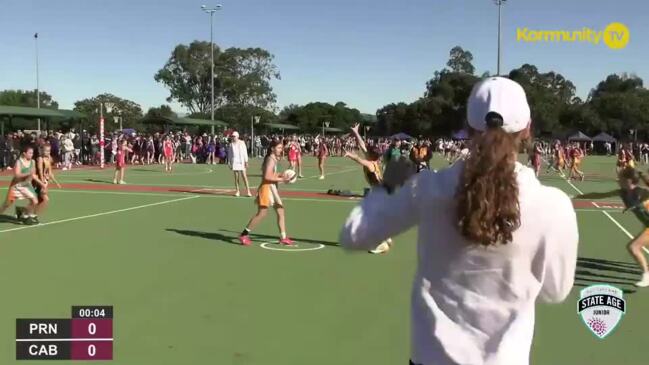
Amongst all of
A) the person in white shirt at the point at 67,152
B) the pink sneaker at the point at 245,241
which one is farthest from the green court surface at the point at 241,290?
the person in white shirt at the point at 67,152

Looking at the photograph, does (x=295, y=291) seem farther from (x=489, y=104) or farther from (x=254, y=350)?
(x=489, y=104)

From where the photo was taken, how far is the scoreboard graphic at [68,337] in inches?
195

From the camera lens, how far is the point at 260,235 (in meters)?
11.3

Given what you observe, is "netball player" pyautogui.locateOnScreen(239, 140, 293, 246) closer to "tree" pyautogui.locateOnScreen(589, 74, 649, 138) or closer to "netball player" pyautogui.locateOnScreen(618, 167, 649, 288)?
"netball player" pyautogui.locateOnScreen(618, 167, 649, 288)

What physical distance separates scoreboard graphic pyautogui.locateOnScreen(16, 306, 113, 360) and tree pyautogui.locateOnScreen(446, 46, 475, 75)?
364 feet

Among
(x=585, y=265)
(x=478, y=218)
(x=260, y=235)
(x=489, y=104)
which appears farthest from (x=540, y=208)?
(x=260, y=235)

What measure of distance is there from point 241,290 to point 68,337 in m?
2.26

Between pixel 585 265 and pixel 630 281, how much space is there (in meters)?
0.97

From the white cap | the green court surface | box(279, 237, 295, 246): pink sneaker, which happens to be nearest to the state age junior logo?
the green court surface

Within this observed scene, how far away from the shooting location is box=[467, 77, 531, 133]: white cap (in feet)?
6.30

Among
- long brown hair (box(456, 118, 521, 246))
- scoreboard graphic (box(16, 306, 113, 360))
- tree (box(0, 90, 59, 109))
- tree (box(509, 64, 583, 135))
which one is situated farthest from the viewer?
tree (box(0, 90, 59, 109))

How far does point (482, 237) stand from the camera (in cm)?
187

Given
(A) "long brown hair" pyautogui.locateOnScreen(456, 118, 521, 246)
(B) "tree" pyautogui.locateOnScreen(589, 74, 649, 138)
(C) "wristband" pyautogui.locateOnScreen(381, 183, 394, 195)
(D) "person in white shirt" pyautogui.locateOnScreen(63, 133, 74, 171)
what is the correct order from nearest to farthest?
(A) "long brown hair" pyautogui.locateOnScreen(456, 118, 521, 246) < (C) "wristband" pyautogui.locateOnScreen(381, 183, 394, 195) < (D) "person in white shirt" pyautogui.locateOnScreen(63, 133, 74, 171) < (B) "tree" pyautogui.locateOnScreen(589, 74, 649, 138)

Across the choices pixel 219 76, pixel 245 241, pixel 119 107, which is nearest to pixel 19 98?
pixel 119 107
